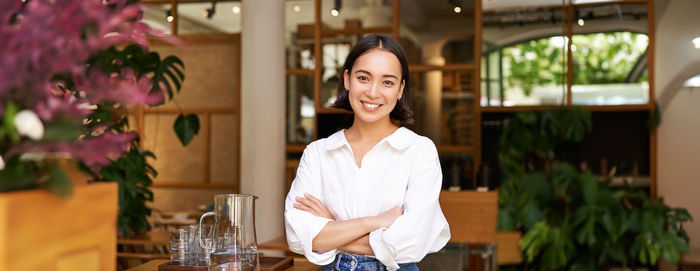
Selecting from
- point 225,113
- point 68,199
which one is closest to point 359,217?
point 68,199

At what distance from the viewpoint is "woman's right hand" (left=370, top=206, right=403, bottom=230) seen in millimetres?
1802

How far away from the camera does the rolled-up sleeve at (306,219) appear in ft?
6.04

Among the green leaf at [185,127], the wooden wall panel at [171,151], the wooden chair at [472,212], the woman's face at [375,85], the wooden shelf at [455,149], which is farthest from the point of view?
the wooden wall panel at [171,151]

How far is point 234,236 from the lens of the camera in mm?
→ 1844

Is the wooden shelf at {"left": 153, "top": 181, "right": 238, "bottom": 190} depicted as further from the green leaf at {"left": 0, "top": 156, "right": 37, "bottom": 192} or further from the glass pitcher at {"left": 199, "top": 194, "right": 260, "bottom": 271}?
the green leaf at {"left": 0, "top": 156, "right": 37, "bottom": 192}

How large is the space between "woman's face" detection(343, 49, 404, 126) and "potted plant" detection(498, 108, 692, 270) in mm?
3703

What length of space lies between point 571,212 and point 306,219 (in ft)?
13.6

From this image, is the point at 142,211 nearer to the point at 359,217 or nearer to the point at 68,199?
the point at 359,217

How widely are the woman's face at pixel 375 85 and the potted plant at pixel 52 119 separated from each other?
983 millimetres

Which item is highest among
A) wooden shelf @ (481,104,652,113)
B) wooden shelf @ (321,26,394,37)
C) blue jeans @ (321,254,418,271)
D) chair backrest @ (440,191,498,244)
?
wooden shelf @ (321,26,394,37)

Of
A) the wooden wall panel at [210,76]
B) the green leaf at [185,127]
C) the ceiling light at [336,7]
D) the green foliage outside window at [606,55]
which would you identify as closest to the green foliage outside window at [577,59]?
the green foliage outside window at [606,55]

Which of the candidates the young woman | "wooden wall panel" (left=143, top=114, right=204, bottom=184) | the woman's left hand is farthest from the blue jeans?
"wooden wall panel" (left=143, top=114, right=204, bottom=184)

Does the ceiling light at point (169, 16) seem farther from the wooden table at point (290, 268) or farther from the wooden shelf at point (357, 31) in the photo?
the wooden table at point (290, 268)

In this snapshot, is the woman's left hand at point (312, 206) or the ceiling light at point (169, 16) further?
the ceiling light at point (169, 16)
